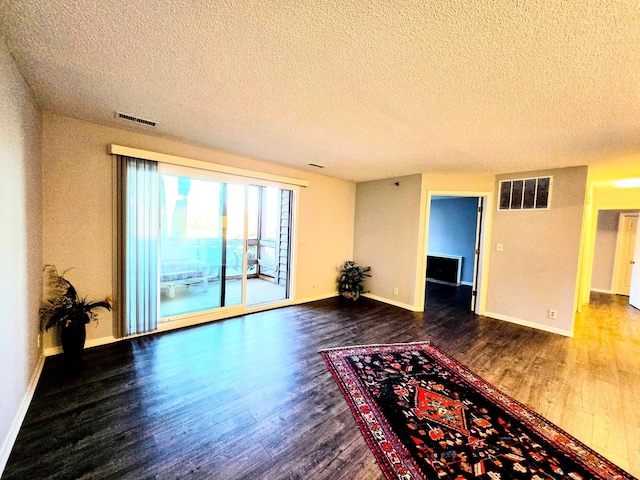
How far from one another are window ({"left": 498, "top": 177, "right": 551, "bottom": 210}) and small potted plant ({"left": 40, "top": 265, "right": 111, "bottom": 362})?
5.85 metres

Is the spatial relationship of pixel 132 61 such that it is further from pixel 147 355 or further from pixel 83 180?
pixel 147 355

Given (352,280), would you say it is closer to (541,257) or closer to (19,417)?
(541,257)

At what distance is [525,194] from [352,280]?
10.7 ft

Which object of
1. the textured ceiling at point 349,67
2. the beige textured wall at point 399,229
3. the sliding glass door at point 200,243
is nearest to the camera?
the textured ceiling at point 349,67

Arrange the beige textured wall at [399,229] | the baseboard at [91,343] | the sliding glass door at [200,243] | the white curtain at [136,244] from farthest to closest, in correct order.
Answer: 1. the beige textured wall at [399,229]
2. the sliding glass door at [200,243]
3. the white curtain at [136,244]
4. the baseboard at [91,343]

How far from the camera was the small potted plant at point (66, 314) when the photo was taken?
2566 mm

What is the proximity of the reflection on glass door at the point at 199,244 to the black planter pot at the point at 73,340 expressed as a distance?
91 centimetres

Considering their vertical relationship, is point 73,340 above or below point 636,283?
below

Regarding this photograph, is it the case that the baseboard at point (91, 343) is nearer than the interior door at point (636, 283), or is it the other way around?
the baseboard at point (91, 343)

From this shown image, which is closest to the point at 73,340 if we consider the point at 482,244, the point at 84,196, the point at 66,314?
the point at 66,314

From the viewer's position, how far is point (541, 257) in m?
4.00

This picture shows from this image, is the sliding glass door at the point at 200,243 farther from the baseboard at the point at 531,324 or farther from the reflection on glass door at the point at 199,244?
the baseboard at the point at 531,324

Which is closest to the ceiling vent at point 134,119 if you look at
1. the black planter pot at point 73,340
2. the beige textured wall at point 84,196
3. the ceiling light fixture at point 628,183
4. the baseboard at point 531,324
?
the beige textured wall at point 84,196

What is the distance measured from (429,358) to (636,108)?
2.78 metres
